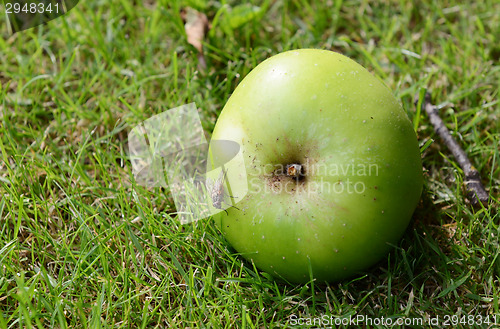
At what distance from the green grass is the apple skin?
7.9 inches

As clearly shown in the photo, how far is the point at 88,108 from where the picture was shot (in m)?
2.71

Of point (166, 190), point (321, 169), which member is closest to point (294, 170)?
point (321, 169)

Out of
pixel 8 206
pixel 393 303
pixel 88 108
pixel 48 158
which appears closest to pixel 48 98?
pixel 88 108

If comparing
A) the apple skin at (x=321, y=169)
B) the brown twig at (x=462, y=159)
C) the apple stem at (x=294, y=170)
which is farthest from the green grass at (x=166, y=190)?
the apple stem at (x=294, y=170)

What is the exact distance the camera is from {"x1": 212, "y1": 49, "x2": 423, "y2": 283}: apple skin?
1.76 metres

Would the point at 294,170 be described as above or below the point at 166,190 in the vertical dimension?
above

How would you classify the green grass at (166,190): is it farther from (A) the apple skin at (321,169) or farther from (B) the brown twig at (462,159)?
(A) the apple skin at (321,169)

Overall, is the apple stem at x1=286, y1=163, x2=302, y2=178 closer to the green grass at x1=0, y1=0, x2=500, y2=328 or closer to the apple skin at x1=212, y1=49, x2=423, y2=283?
the apple skin at x1=212, y1=49, x2=423, y2=283

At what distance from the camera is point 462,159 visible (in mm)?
2340

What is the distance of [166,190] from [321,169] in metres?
0.87

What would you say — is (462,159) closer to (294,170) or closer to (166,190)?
(294,170)

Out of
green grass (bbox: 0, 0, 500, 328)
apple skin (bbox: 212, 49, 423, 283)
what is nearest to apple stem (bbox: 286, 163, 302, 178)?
apple skin (bbox: 212, 49, 423, 283)

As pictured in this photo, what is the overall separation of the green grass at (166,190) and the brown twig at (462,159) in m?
0.05

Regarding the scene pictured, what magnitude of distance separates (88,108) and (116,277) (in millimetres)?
1058
